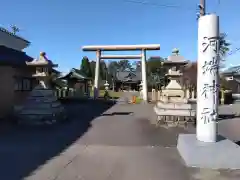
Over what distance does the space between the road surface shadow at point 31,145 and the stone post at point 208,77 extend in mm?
3737

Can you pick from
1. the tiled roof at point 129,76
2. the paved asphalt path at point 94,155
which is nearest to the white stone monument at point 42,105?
the paved asphalt path at point 94,155

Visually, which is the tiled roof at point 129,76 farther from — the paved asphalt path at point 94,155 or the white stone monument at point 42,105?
the paved asphalt path at point 94,155

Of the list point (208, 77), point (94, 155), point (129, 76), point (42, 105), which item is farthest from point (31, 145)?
point (129, 76)

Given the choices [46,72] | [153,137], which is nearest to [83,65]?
[46,72]

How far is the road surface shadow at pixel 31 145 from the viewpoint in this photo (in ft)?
20.6

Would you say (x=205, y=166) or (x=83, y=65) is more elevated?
(x=83, y=65)

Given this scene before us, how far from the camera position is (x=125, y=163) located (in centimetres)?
671

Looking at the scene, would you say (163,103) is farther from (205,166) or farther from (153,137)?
(205,166)

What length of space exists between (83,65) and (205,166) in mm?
68233

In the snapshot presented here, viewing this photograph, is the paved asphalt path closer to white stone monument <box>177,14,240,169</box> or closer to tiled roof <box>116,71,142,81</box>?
white stone monument <box>177,14,240,169</box>

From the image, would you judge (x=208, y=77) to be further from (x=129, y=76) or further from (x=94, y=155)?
(x=129, y=76)

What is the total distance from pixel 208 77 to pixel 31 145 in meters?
5.18

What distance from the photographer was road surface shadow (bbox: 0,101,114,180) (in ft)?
20.6

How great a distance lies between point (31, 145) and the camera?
28.2 ft
